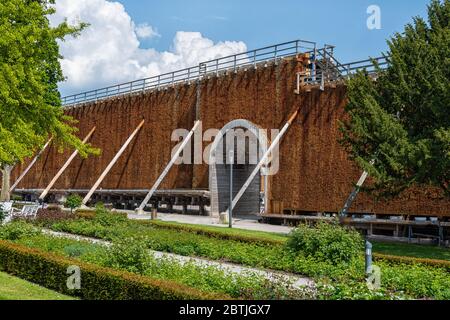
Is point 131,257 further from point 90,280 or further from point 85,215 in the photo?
point 85,215

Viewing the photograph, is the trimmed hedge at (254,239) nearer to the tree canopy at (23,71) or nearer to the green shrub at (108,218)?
the green shrub at (108,218)

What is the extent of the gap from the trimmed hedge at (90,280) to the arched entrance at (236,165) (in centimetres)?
1660

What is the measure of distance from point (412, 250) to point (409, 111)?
3.98 metres

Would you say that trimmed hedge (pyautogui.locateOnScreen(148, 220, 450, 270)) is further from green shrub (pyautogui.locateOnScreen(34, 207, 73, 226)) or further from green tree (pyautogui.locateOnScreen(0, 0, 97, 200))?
green tree (pyautogui.locateOnScreen(0, 0, 97, 200))

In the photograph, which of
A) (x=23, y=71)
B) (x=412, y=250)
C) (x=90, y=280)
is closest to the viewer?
(x=90, y=280)

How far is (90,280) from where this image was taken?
30.8 ft

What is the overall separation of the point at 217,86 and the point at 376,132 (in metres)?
14.8

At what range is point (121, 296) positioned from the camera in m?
8.84

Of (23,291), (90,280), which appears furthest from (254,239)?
(23,291)

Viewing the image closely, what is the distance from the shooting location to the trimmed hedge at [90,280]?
8102 mm

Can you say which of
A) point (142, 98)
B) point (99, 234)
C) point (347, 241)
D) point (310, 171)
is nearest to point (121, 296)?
point (347, 241)

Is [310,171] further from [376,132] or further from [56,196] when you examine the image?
[56,196]

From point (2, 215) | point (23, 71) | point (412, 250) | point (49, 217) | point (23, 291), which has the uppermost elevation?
point (23, 71)

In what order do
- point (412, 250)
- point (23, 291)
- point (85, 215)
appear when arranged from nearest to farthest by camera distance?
point (23, 291) → point (412, 250) → point (85, 215)
